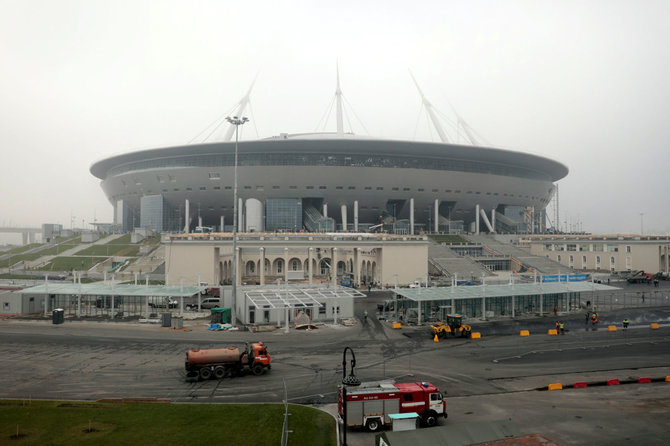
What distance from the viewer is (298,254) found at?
6500cm

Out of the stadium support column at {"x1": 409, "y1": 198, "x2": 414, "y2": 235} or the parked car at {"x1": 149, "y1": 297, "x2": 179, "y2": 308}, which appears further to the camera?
the stadium support column at {"x1": 409, "y1": 198, "x2": 414, "y2": 235}

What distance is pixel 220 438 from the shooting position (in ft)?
50.4

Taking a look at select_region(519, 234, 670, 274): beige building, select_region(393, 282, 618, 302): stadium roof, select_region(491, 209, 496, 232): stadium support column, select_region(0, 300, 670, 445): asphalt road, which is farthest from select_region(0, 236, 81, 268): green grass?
select_region(519, 234, 670, 274): beige building

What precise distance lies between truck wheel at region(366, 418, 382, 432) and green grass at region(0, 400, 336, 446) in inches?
52.7

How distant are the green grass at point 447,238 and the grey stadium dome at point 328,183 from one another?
254 inches

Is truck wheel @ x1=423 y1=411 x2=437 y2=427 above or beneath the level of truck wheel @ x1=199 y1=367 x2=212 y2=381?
beneath

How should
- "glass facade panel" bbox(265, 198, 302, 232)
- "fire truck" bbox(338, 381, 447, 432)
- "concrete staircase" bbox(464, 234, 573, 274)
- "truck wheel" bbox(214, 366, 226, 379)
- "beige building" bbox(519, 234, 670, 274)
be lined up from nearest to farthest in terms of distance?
"fire truck" bbox(338, 381, 447, 432) < "truck wheel" bbox(214, 366, 226, 379) < "concrete staircase" bbox(464, 234, 573, 274) < "beige building" bbox(519, 234, 670, 274) < "glass facade panel" bbox(265, 198, 302, 232)

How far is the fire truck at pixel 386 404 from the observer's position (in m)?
16.9

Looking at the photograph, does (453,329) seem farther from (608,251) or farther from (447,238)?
(608,251)

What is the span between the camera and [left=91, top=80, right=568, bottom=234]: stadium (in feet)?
290

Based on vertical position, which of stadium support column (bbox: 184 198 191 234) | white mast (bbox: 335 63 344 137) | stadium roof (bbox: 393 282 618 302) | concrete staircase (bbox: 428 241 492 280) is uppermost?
white mast (bbox: 335 63 344 137)

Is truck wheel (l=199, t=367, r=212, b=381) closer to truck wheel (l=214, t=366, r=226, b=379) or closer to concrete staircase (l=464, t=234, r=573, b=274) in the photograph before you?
truck wheel (l=214, t=366, r=226, b=379)

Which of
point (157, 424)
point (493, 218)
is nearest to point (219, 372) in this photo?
point (157, 424)

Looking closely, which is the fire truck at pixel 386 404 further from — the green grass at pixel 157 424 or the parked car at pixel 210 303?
the parked car at pixel 210 303
